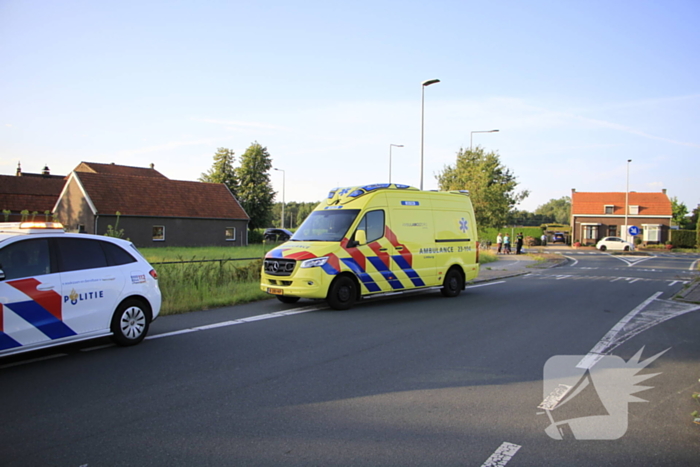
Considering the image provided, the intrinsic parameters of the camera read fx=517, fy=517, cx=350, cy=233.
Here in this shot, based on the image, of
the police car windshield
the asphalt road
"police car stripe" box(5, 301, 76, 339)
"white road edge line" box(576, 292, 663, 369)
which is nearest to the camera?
the asphalt road

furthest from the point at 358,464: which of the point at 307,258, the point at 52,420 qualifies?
the point at 307,258

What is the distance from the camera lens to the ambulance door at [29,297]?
5.78 m

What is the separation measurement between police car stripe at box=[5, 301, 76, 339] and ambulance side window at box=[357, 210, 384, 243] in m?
6.22

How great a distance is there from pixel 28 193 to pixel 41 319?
200 feet

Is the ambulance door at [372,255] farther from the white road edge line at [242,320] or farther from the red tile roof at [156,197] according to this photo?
the red tile roof at [156,197]

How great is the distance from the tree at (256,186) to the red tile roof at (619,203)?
133ft

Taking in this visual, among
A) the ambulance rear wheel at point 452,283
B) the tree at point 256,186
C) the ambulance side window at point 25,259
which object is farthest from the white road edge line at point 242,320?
the tree at point 256,186

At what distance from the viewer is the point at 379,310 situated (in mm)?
10852

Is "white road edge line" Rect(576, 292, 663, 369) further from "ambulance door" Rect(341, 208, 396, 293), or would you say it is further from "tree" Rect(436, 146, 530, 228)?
"tree" Rect(436, 146, 530, 228)

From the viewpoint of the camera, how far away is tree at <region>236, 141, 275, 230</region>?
62531 mm

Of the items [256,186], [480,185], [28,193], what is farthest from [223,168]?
[480,185]

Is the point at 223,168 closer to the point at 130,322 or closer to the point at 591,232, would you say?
the point at 591,232

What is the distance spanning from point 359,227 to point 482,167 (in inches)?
1052

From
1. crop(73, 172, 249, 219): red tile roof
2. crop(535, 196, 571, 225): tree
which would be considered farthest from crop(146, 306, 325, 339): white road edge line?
crop(535, 196, 571, 225): tree
